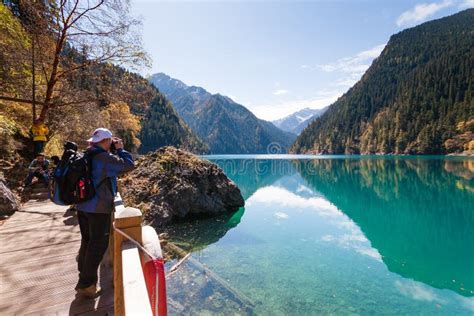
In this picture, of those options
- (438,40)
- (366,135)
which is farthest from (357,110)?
(438,40)

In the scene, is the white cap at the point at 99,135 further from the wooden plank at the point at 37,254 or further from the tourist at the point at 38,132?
the tourist at the point at 38,132

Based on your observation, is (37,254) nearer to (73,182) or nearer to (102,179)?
(73,182)

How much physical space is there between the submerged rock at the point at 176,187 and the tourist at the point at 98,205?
28.9 feet

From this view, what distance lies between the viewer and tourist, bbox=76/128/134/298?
3.42m

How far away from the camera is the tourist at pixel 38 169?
393 inches

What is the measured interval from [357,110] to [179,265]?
179310mm

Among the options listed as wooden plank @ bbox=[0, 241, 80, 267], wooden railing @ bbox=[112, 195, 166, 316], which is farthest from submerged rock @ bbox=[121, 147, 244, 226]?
wooden railing @ bbox=[112, 195, 166, 316]

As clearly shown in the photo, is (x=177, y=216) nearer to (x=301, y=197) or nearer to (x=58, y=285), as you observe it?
(x=58, y=285)

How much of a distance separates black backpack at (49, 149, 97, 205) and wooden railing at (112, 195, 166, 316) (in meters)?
1.20

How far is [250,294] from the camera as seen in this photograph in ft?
25.0

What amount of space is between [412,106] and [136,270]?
149 metres

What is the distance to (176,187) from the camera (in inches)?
600

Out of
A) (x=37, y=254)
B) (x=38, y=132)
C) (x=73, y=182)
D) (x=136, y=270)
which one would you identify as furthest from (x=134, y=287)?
(x=38, y=132)

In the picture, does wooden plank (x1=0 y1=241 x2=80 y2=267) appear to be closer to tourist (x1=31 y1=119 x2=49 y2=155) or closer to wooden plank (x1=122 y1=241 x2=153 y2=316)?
wooden plank (x1=122 y1=241 x2=153 y2=316)
